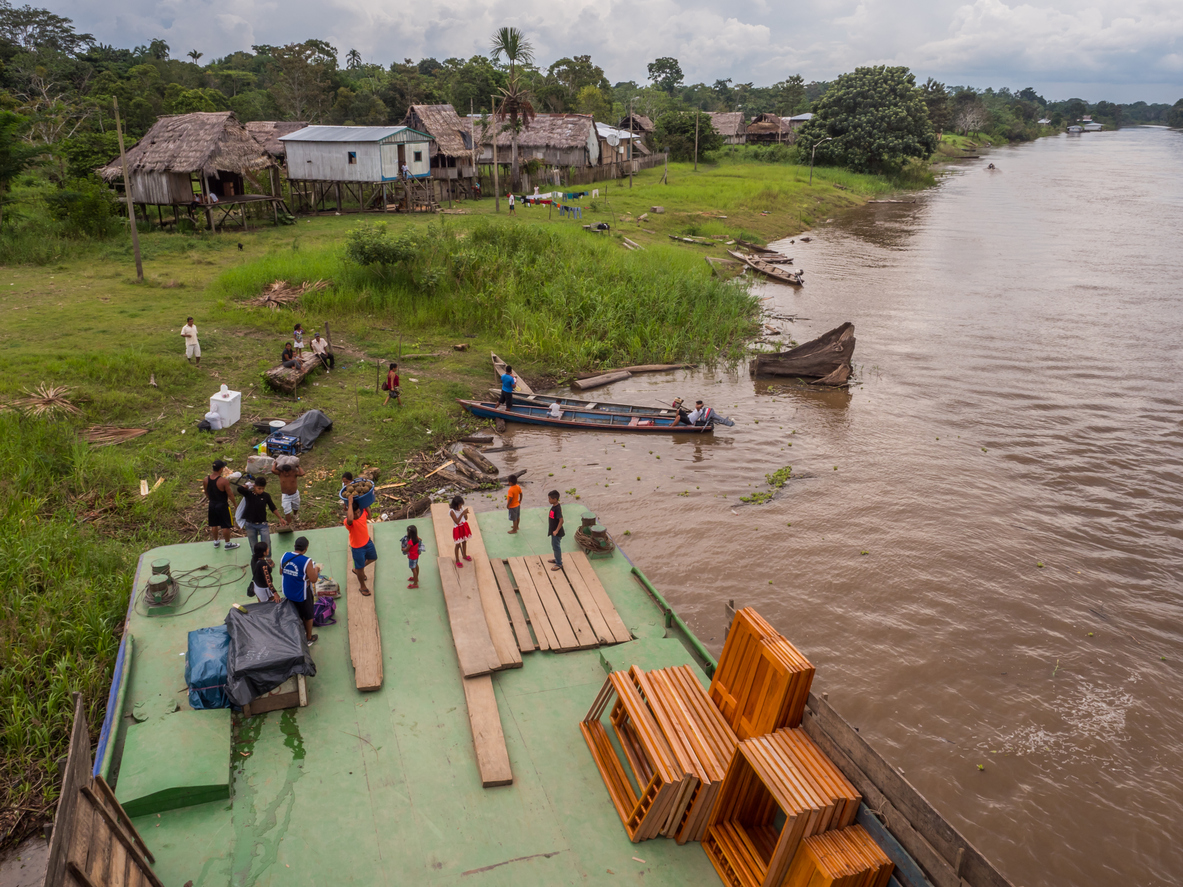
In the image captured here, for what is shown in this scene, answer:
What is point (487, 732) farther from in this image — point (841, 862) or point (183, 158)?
point (183, 158)

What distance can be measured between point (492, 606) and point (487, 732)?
6.08 feet

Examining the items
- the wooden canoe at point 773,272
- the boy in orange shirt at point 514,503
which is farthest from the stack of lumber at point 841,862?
Answer: the wooden canoe at point 773,272

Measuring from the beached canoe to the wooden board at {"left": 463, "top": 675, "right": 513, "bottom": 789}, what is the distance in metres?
9.42

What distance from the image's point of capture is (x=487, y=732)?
627 centimetres

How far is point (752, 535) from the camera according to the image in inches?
483

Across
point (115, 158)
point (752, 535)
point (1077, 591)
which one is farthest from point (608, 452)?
point (115, 158)

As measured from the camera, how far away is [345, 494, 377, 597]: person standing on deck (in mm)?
8039

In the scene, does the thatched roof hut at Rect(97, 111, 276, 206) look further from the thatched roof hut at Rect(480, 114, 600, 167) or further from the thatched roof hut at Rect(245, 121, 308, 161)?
the thatched roof hut at Rect(480, 114, 600, 167)

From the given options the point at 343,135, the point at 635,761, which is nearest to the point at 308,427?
the point at 635,761

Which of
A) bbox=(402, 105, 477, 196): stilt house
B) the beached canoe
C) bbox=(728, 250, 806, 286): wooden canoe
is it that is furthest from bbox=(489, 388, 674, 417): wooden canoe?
bbox=(402, 105, 477, 196): stilt house

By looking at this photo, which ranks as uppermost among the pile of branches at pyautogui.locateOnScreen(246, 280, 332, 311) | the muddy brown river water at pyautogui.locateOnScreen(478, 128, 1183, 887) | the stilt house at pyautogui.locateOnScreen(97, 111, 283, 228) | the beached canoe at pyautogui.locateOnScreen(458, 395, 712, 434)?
the stilt house at pyautogui.locateOnScreen(97, 111, 283, 228)

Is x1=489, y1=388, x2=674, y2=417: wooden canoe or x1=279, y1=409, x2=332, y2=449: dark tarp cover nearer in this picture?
x1=279, y1=409, x2=332, y2=449: dark tarp cover

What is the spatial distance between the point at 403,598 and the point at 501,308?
13.9m

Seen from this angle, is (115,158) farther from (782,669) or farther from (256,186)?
(782,669)
